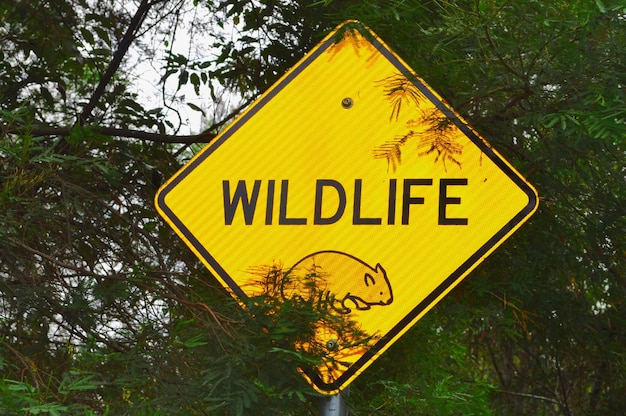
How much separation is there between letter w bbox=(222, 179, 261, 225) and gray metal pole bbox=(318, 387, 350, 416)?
1.59ft

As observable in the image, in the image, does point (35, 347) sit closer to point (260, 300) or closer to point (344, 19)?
point (260, 300)

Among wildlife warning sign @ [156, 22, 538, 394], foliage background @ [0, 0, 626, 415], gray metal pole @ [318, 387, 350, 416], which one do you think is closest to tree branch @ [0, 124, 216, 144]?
foliage background @ [0, 0, 626, 415]

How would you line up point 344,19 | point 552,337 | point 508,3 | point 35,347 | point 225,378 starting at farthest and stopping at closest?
point 552,337
point 35,347
point 344,19
point 508,3
point 225,378

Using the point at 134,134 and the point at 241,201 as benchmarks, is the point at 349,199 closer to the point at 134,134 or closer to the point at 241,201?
the point at 241,201

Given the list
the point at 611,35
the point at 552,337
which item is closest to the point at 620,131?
the point at 611,35

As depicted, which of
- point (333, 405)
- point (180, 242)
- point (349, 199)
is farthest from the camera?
point (180, 242)

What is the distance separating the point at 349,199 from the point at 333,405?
49 cm

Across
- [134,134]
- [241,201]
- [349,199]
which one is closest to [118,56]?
[134,134]

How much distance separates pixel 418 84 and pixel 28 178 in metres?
1.11

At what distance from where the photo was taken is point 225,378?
7.01 ft

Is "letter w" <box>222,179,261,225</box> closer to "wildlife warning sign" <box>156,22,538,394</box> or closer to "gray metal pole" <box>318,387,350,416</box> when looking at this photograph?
"wildlife warning sign" <box>156,22,538,394</box>

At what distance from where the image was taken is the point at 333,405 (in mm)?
2270

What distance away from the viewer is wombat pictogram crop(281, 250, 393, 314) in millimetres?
2283

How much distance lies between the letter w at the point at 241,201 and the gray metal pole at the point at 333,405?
0.48 meters
